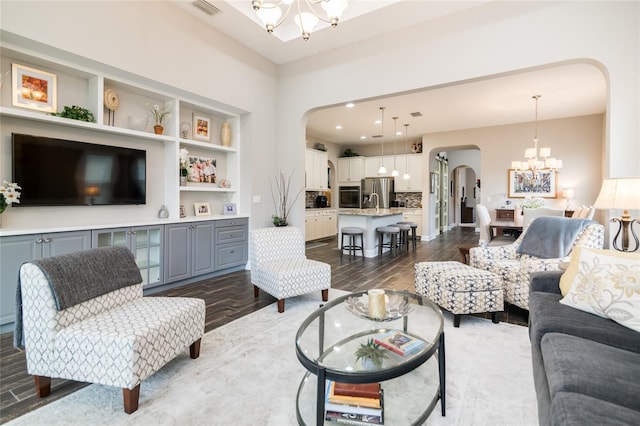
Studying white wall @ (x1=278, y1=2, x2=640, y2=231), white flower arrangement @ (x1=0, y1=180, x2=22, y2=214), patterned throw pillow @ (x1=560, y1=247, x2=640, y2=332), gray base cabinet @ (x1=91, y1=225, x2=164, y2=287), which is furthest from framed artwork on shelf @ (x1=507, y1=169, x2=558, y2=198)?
white flower arrangement @ (x1=0, y1=180, x2=22, y2=214)

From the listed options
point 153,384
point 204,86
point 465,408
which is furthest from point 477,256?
point 204,86

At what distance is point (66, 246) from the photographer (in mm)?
2994

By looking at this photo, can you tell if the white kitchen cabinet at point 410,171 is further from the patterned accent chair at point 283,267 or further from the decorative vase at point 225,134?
the patterned accent chair at point 283,267

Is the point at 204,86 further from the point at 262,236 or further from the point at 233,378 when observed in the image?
the point at 233,378

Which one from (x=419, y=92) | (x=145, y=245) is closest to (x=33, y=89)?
(x=145, y=245)

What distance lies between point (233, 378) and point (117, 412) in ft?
2.06

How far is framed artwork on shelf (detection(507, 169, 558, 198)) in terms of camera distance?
23.7ft

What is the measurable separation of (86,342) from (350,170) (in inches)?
346

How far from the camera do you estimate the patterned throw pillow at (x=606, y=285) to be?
159 cm

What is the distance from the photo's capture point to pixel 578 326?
1601 millimetres

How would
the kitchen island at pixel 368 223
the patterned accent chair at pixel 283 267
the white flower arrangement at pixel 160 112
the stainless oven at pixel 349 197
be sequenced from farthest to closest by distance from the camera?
1. the stainless oven at pixel 349 197
2. the kitchen island at pixel 368 223
3. the white flower arrangement at pixel 160 112
4. the patterned accent chair at pixel 283 267

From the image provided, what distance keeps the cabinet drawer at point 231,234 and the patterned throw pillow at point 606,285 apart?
4.00 meters

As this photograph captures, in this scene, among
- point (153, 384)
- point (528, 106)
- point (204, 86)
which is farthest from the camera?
point (528, 106)

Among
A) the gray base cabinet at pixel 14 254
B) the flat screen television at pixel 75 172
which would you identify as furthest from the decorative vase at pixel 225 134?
the gray base cabinet at pixel 14 254
